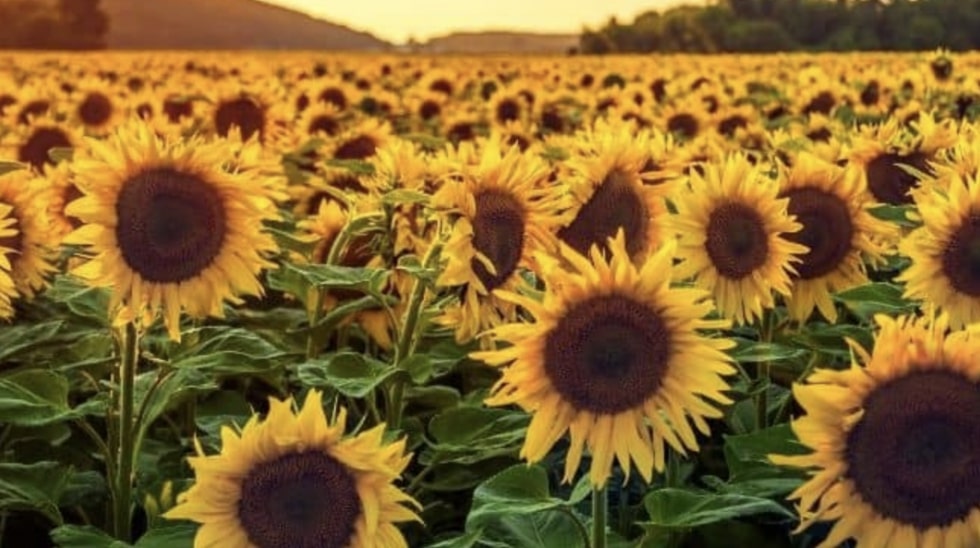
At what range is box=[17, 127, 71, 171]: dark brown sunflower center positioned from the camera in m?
8.24

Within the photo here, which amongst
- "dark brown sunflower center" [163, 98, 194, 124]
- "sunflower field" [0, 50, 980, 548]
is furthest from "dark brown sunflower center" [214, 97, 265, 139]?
"sunflower field" [0, 50, 980, 548]

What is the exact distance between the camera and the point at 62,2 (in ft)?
220

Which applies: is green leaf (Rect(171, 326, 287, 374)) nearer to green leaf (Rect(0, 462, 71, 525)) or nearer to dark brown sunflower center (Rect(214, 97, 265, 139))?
green leaf (Rect(0, 462, 71, 525))

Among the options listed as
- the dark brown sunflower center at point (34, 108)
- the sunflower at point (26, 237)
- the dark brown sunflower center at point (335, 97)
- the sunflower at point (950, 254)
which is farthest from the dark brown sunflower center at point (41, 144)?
the sunflower at point (950, 254)

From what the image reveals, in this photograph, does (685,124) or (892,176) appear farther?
(685,124)

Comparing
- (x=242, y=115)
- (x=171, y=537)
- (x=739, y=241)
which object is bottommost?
(x=242, y=115)

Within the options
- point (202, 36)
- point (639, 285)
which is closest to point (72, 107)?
point (639, 285)

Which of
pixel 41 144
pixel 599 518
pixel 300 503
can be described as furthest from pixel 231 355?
pixel 41 144

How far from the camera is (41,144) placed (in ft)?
27.4

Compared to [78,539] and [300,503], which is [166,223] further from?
[300,503]

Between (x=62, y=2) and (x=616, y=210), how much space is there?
6585 centimetres

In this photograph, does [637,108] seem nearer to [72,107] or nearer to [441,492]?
[72,107]

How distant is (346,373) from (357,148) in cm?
433

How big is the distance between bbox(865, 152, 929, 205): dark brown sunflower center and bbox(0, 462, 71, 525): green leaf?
286 centimetres
